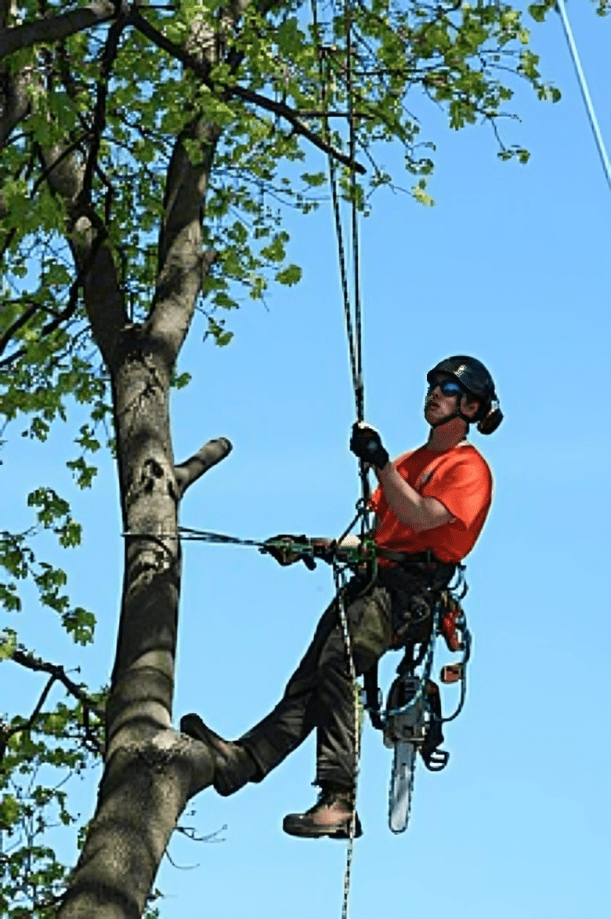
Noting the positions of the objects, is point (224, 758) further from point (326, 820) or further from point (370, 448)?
point (370, 448)

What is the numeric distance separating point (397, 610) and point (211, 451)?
8.24 feet

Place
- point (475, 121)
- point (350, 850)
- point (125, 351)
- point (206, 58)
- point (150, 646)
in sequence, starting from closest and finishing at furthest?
1. point (350, 850)
2. point (150, 646)
3. point (125, 351)
4. point (206, 58)
5. point (475, 121)

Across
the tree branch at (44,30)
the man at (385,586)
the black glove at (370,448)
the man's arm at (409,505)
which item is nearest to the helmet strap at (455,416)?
the man at (385,586)

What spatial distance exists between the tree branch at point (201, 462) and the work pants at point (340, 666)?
76.7 inches

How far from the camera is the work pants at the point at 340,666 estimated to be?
9.08m

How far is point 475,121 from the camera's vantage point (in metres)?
13.8

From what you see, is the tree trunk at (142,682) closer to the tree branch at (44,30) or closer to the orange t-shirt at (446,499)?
the orange t-shirt at (446,499)

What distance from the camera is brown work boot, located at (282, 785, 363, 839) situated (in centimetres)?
895

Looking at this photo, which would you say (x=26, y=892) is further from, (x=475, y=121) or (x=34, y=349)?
(x=475, y=121)

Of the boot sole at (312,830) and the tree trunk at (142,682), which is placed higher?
the tree trunk at (142,682)

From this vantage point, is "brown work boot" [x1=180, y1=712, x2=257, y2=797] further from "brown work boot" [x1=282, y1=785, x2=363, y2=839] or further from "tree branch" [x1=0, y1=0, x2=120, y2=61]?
"tree branch" [x1=0, y1=0, x2=120, y2=61]

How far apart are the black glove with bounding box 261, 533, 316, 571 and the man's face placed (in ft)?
2.64

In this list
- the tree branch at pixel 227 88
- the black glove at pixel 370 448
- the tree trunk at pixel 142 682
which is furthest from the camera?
the tree branch at pixel 227 88

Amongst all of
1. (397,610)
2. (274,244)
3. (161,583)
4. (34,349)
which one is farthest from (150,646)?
(274,244)
